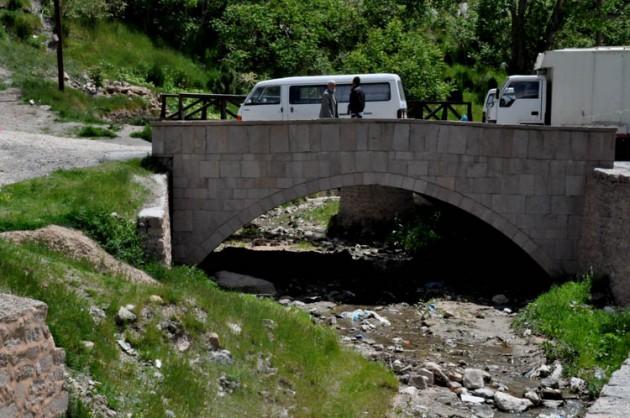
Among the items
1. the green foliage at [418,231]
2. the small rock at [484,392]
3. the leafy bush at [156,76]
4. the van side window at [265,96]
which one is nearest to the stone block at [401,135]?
the van side window at [265,96]

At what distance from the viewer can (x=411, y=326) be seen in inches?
674

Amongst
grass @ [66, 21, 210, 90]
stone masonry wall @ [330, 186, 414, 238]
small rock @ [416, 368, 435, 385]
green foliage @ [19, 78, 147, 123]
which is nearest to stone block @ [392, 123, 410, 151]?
stone masonry wall @ [330, 186, 414, 238]

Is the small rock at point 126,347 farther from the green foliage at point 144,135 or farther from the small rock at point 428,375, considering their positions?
the green foliage at point 144,135

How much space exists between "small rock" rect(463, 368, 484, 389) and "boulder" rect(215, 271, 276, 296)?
5.65 meters

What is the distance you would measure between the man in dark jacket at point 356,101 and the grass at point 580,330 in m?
5.14

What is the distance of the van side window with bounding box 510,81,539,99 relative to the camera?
77.6 feet

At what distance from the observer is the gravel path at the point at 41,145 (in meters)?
18.5

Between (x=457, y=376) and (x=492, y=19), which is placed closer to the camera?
(x=457, y=376)

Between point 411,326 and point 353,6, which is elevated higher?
point 353,6

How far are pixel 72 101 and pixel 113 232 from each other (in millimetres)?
12654

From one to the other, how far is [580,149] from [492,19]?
13.9 m

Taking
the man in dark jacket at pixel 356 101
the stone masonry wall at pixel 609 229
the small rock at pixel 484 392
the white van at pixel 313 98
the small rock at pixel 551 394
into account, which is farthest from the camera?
the white van at pixel 313 98

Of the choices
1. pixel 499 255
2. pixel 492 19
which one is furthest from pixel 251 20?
pixel 499 255

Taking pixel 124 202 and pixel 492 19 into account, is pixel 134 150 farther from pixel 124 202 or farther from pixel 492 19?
pixel 492 19
